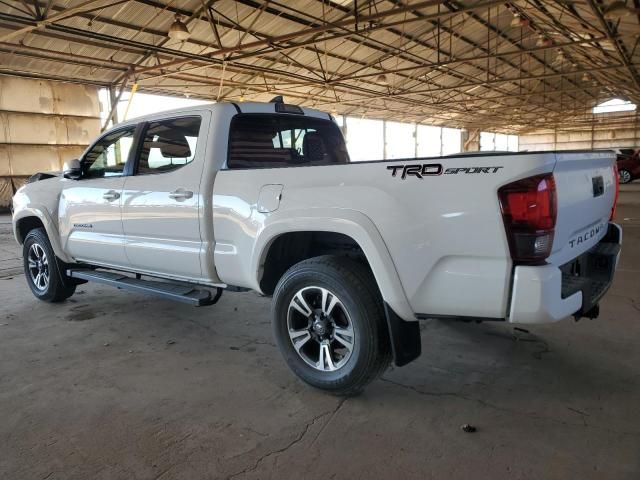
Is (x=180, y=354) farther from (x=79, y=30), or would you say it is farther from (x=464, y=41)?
(x=464, y=41)

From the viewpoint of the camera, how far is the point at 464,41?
18547 millimetres

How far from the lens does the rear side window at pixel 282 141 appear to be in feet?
11.9

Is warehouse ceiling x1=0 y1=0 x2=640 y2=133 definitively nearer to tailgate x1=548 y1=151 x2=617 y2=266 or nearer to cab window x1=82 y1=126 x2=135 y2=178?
cab window x1=82 y1=126 x2=135 y2=178

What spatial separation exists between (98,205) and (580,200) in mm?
3720

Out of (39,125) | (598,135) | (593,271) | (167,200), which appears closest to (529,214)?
(593,271)

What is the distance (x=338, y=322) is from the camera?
→ 296 cm

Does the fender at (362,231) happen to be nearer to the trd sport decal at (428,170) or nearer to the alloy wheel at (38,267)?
the trd sport decal at (428,170)

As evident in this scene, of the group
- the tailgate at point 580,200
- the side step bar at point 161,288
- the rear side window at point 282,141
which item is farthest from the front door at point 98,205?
the tailgate at point 580,200

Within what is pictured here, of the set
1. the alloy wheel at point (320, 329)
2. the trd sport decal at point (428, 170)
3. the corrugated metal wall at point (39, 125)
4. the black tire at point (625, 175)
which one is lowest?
the alloy wheel at point (320, 329)

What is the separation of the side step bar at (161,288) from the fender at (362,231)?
3.06 feet

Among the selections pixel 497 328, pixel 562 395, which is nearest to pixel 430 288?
pixel 562 395

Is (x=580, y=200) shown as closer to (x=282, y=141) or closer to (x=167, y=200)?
(x=282, y=141)

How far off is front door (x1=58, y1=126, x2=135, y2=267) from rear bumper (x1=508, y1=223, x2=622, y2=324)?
3.18m

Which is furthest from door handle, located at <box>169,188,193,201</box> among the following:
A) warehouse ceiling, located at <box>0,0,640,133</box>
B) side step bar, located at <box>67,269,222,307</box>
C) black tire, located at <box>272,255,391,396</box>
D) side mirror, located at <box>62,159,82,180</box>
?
warehouse ceiling, located at <box>0,0,640,133</box>
